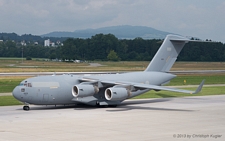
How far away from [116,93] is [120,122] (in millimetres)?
6132

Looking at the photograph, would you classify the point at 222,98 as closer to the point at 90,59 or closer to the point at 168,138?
the point at 168,138

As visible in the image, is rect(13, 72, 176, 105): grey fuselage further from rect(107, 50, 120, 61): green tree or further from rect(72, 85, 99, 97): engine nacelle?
rect(107, 50, 120, 61): green tree

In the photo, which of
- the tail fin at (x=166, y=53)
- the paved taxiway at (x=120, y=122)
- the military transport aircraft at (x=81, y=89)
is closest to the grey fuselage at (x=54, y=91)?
the military transport aircraft at (x=81, y=89)

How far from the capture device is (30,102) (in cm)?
3070

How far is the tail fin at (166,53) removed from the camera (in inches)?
1468

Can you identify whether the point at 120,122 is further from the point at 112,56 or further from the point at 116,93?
the point at 112,56

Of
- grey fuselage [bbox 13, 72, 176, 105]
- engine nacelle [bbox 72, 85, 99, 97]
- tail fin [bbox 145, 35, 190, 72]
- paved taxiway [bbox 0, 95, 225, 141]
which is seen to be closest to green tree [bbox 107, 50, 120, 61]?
Answer: tail fin [bbox 145, 35, 190, 72]

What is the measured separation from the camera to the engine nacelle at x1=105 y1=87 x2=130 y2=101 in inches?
1226

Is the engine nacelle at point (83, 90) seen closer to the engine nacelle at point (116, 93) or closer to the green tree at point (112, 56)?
the engine nacelle at point (116, 93)

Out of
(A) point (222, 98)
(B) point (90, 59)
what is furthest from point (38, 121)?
(B) point (90, 59)

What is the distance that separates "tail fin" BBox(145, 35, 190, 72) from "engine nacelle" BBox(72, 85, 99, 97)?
6968 mm

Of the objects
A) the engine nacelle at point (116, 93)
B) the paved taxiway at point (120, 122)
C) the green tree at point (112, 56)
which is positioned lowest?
the paved taxiway at point (120, 122)

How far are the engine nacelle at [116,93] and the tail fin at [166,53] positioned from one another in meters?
6.04

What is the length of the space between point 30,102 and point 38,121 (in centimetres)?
541
